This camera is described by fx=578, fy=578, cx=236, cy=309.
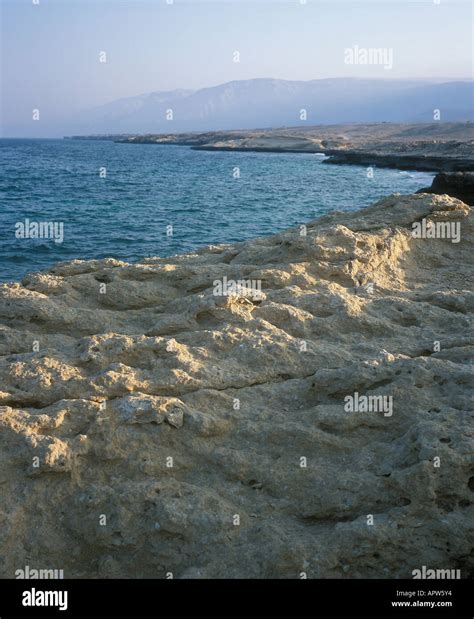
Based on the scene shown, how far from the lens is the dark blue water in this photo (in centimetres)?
2531

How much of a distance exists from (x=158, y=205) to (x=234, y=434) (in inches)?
1372

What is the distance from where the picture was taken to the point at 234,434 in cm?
621

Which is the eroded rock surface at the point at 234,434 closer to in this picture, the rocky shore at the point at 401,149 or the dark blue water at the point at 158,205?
the dark blue water at the point at 158,205

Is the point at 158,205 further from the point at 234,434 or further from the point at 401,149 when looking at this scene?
the point at 401,149

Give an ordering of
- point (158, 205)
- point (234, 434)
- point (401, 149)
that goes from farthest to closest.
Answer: point (401, 149)
point (158, 205)
point (234, 434)

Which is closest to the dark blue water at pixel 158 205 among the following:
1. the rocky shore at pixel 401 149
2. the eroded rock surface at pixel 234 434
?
the rocky shore at pixel 401 149

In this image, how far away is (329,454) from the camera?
6.05 metres

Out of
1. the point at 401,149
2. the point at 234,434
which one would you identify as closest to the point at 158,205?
the point at 234,434

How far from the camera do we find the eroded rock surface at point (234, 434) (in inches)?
201

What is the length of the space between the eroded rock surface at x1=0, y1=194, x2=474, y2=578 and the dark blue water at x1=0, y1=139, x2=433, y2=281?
14.6m

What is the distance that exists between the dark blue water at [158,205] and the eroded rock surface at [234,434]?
1462cm

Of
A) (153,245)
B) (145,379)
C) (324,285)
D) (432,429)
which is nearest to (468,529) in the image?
(432,429)

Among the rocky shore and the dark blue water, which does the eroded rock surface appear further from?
the rocky shore

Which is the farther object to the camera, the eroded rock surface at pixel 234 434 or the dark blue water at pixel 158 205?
the dark blue water at pixel 158 205
